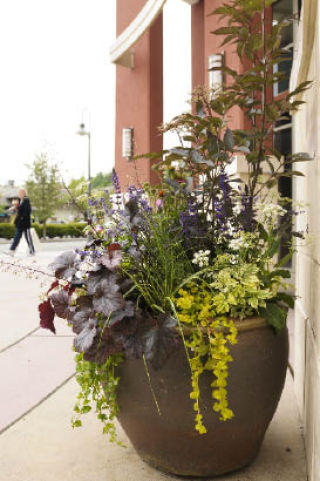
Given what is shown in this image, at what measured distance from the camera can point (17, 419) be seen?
7.07 ft

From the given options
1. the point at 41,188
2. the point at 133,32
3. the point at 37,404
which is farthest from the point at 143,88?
the point at 41,188

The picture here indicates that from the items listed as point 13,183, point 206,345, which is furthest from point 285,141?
point 13,183

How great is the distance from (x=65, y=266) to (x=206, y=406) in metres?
0.71

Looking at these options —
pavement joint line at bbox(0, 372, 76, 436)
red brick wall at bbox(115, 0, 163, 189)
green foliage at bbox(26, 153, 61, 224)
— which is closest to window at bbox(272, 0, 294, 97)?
red brick wall at bbox(115, 0, 163, 189)

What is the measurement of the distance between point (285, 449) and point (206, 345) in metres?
0.73

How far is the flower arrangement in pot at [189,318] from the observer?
4.85ft

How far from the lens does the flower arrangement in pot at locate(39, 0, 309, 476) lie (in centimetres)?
148

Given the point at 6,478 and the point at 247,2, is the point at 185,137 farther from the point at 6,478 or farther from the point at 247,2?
the point at 6,478

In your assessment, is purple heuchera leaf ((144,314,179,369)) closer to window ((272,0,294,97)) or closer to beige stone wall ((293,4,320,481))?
beige stone wall ((293,4,320,481))

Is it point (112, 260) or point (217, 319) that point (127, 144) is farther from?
point (217, 319)

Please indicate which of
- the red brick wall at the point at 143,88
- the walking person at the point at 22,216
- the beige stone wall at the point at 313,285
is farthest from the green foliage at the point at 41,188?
the beige stone wall at the point at 313,285

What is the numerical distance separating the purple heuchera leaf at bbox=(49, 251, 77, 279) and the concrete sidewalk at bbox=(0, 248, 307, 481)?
0.74 metres

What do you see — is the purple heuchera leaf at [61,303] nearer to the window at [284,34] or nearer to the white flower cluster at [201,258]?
the white flower cluster at [201,258]

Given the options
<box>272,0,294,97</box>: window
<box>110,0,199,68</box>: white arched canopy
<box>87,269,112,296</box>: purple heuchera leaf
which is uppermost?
<box>110,0,199,68</box>: white arched canopy
